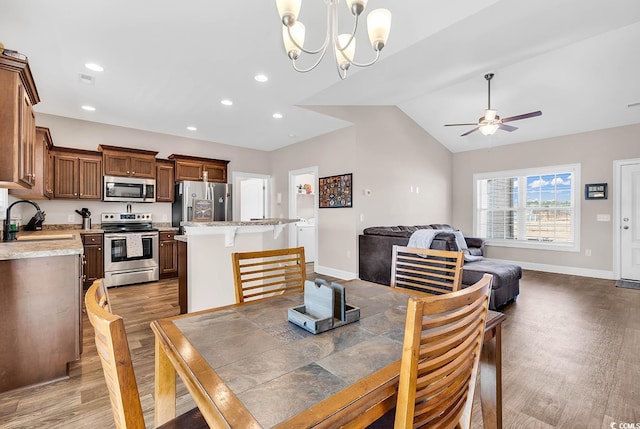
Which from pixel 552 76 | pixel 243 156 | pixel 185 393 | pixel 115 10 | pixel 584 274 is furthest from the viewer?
pixel 243 156

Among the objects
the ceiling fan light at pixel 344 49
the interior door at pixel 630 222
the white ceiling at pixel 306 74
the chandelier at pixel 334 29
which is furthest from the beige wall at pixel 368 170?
the interior door at pixel 630 222

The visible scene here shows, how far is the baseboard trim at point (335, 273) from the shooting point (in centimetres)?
498

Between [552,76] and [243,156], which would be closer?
[552,76]

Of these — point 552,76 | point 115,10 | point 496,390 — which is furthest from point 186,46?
point 552,76

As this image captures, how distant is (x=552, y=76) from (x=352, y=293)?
487cm

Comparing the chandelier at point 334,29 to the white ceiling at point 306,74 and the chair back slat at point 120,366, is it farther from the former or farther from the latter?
the chair back slat at point 120,366

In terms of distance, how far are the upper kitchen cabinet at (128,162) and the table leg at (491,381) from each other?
5.31 metres

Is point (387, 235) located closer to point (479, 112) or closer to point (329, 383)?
point (479, 112)

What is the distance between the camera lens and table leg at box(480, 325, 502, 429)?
4.31ft

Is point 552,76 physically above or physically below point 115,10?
above

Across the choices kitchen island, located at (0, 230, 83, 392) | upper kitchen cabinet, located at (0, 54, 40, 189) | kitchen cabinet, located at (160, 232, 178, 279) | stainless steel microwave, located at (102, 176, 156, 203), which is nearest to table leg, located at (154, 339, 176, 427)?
kitchen island, located at (0, 230, 83, 392)

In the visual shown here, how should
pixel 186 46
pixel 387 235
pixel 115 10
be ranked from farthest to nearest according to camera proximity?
pixel 387 235 → pixel 186 46 → pixel 115 10

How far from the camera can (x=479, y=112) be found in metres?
5.44

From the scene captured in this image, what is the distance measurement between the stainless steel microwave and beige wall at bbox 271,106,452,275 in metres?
2.52
